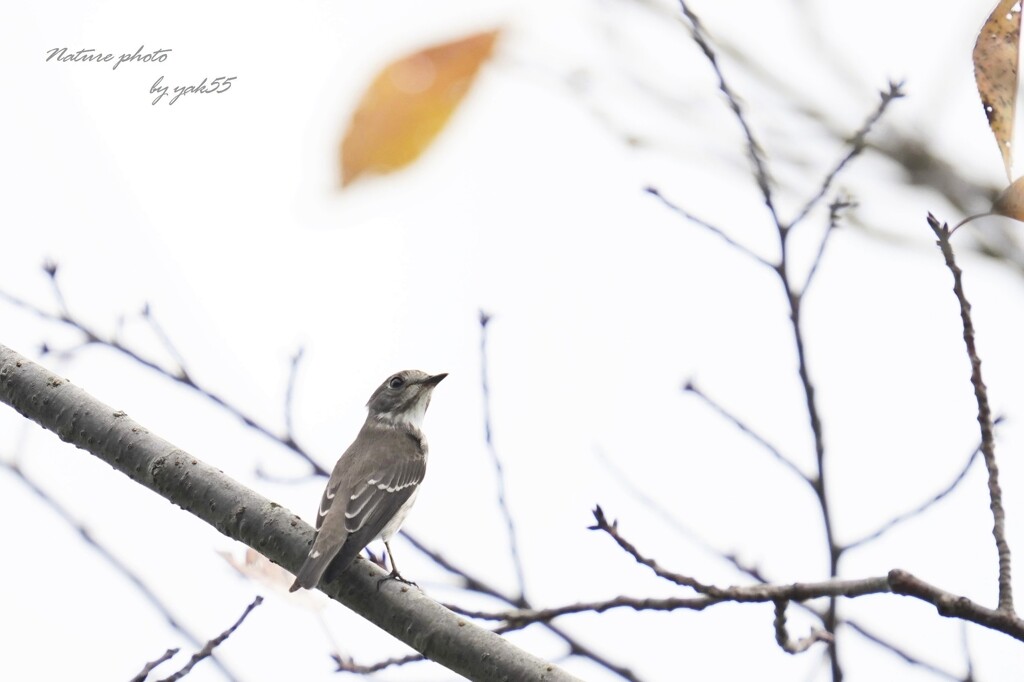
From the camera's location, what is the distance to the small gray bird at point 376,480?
15.8 feet

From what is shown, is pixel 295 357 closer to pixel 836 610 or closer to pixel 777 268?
pixel 777 268

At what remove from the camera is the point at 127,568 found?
15.8ft

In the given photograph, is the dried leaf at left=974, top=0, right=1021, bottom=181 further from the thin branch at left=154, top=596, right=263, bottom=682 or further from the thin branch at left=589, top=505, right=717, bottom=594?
the thin branch at left=154, top=596, right=263, bottom=682

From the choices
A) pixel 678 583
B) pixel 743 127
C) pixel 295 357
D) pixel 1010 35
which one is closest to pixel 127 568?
pixel 295 357

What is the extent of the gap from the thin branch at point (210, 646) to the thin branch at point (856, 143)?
260 cm

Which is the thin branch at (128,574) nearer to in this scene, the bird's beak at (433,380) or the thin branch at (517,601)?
the thin branch at (517,601)

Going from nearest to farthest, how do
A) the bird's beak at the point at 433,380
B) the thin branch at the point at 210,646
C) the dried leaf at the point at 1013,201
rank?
the dried leaf at the point at 1013,201
the thin branch at the point at 210,646
the bird's beak at the point at 433,380

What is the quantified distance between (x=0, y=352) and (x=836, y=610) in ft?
11.7

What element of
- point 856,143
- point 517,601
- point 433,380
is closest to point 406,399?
point 433,380

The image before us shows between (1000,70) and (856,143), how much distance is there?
758 millimetres

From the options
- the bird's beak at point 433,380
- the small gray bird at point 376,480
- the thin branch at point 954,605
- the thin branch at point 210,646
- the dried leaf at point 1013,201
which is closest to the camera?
the thin branch at point 954,605

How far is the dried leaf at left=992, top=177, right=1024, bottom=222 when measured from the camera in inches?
100

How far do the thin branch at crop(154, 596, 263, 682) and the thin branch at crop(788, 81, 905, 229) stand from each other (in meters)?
2.60

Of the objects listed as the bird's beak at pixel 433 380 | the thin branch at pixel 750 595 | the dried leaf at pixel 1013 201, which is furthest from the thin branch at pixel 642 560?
the bird's beak at pixel 433 380
